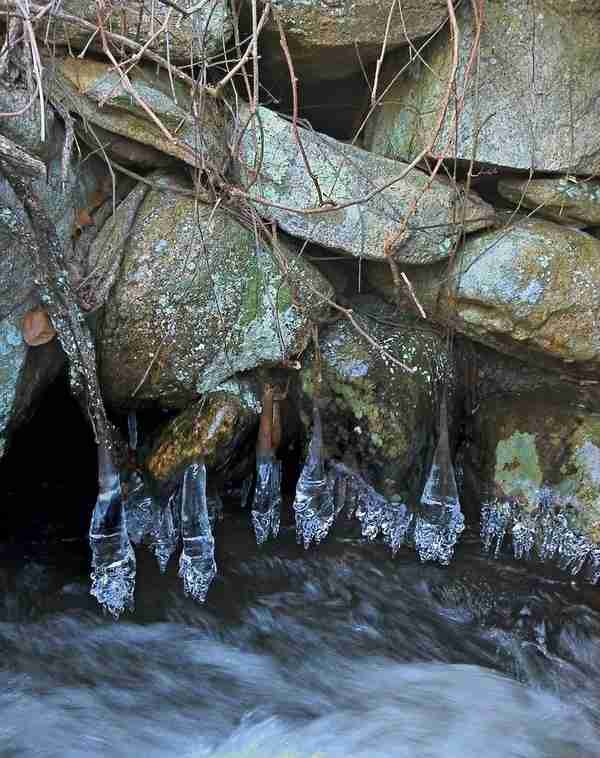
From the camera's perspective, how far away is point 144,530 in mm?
3430

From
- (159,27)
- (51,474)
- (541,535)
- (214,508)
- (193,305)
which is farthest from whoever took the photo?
(51,474)

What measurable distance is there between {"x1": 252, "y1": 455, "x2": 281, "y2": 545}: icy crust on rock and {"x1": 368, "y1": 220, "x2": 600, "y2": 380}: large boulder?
1.14 metres

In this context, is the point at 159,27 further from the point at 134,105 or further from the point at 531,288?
the point at 531,288

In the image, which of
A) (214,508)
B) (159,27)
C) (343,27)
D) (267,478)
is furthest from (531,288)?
(159,27)

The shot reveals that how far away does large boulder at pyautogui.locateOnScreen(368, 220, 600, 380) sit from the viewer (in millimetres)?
→ 3230

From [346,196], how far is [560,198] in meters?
1.00

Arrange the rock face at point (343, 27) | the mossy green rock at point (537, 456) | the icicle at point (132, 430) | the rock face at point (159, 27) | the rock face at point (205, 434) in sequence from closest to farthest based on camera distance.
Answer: the rock face at point (159, 27)
the rock face at point (343, 27)
the rock face at point (205, 434)
the mossy green rock at point (537, 456)
the icicle at point (132, 430)

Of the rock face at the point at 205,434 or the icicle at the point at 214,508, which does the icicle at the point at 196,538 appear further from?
the icicle at the point at 214,508

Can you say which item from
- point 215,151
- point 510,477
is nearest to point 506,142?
point 215,151

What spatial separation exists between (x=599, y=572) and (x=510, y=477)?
578mm

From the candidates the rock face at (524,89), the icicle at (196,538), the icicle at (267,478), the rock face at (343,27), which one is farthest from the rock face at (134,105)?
the icicle at (196,538)

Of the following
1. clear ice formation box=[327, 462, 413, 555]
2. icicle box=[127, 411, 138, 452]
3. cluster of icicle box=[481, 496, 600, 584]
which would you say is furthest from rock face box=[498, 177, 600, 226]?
icicle box=[127, 411, 138, 452]

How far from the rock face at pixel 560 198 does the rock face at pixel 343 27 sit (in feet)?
2.69

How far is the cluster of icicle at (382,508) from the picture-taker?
3486 millimetres
